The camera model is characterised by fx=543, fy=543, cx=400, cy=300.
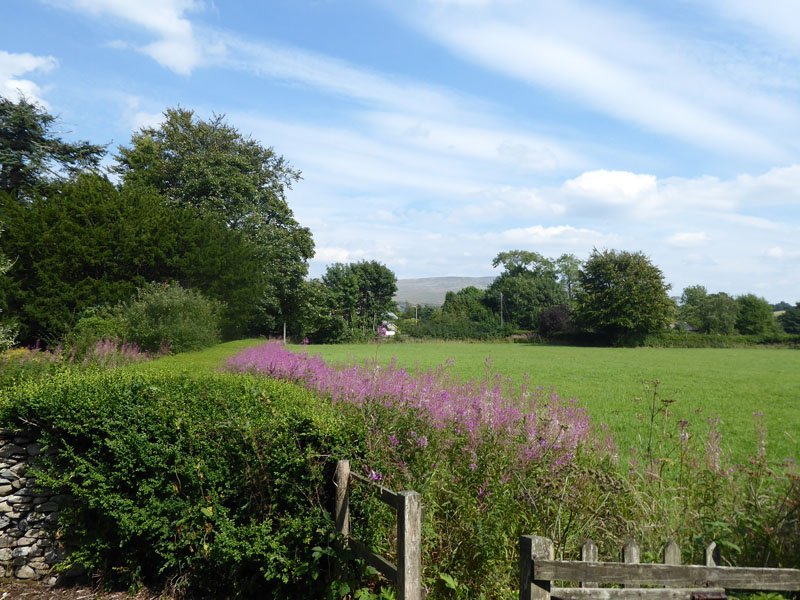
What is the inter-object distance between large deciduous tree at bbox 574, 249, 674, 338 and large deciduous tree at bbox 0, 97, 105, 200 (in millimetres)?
45622

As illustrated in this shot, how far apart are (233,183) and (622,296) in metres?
38.2

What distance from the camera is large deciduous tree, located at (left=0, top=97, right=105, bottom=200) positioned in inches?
1049

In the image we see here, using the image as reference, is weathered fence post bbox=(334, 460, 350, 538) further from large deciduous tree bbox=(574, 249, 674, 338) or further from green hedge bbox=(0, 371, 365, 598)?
large deciduous tree bbox=(574, 249, 674, 338)

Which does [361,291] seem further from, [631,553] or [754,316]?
[631,553]

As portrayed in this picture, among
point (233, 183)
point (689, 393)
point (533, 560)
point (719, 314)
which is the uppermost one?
point (233, 183)

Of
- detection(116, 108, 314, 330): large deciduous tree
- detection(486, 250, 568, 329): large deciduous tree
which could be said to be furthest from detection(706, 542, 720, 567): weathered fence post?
detection(486, 250, 568, 329): large deciduous tree

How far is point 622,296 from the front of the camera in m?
53.2

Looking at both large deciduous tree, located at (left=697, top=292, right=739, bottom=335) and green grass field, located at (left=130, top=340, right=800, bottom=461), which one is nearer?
green grass field, located at (left=130, top=340, right=800, bottom=461)

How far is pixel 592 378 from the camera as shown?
21.0 meters

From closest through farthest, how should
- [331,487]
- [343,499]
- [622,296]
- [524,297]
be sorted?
1. [343,499]
2. [331,487]
3. [622,296]
4. [524,297]

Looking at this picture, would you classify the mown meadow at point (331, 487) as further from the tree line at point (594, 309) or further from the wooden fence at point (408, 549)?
the tree line at point (594, 309)

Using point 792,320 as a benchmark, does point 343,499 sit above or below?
below

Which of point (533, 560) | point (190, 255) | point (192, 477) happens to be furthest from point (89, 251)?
point (533, 560)

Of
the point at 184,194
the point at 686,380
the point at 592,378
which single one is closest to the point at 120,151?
the point at 184,194
